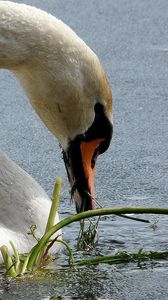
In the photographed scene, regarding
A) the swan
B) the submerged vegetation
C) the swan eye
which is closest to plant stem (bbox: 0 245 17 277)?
the submerged vegetation

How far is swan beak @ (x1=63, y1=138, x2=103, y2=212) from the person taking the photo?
16.0 feet

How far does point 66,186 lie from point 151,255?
A: 1.39 metres

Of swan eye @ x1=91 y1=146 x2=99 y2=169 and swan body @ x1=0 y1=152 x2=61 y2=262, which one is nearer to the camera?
swan body @ x1=0 y1=152 x2=61 y2=262

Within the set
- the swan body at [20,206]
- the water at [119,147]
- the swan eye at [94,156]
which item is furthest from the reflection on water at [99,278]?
the swan eye at [94,156]

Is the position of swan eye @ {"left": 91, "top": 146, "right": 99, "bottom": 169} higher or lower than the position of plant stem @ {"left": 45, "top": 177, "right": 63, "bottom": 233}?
higher

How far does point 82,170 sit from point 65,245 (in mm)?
573

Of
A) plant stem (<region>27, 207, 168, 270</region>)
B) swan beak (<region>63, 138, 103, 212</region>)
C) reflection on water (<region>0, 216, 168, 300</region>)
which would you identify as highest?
swan beak (<region>63, 138, 103, 212</region>)

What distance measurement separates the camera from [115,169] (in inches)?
238

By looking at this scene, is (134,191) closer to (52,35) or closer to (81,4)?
(52,35)

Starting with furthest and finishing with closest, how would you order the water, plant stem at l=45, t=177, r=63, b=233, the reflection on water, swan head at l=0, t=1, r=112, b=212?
1. swan head at l=0, t=1, r=112, b=212
2. plant stem at l=45, t=177, r=63, b=233
3. the water
4. the reflection on water

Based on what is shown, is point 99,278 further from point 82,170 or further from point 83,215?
point 82,170

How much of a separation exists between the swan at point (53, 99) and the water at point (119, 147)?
237 mm

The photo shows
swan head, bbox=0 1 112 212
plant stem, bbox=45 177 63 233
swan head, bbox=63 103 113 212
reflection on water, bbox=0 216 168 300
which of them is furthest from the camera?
swan head, bbox=63 103 113 212

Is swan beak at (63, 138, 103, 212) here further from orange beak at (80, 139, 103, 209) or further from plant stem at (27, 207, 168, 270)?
plant stem at (27, 207, 168, 270)
